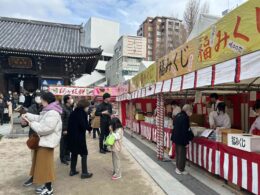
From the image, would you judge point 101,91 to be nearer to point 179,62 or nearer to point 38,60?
point 38,60

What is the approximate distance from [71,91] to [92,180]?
13.5 meters

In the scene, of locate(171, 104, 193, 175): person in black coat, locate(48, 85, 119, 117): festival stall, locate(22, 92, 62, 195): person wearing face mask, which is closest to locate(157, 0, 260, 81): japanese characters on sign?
locate(171, 104, 193, 175): person in black coat

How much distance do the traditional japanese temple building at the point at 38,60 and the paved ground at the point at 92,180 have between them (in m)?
8.67

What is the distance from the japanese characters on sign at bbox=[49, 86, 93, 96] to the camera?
628 inches

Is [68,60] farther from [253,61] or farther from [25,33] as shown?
[253,61]

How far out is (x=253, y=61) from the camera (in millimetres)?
3533

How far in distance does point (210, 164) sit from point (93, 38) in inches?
2427

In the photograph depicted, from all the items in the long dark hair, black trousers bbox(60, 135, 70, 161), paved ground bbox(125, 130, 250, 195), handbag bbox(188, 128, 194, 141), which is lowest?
paved ground bbox(125, 130, 250, 195)

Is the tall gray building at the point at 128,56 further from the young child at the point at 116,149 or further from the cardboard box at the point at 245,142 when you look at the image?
the cardboard box at the point at 245,142

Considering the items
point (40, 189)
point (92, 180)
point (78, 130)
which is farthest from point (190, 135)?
point (40, 189)

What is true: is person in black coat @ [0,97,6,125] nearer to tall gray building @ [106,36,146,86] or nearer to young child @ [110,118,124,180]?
young child @ [110,118,124,180]

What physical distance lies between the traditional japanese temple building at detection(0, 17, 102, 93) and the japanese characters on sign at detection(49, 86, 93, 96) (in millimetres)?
505

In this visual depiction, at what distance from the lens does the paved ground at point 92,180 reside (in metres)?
4.96

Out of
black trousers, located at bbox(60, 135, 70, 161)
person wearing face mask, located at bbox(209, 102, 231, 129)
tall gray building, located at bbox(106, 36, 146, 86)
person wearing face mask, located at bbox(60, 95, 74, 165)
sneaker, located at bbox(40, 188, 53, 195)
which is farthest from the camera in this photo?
tall gray building, located at bbox(106, 36, 146, 86)
